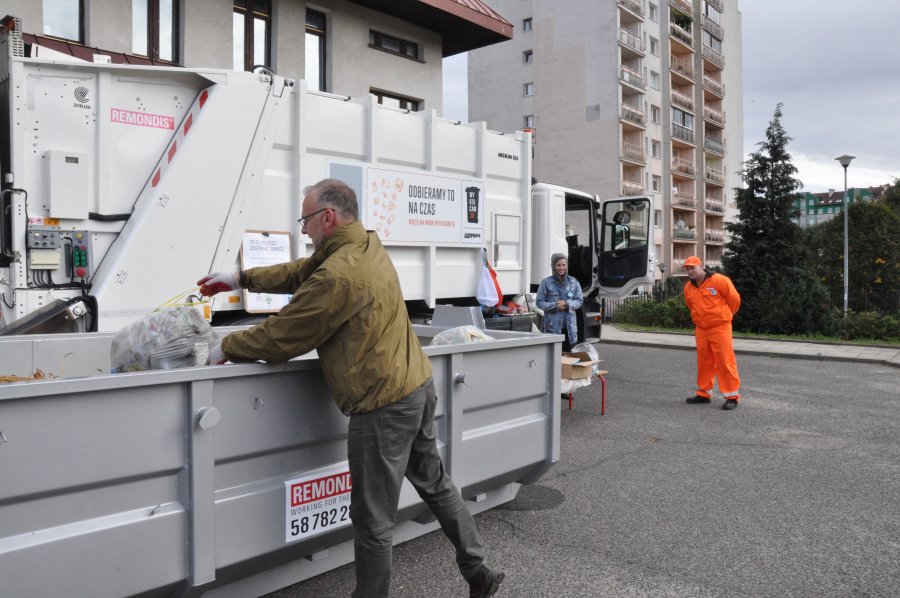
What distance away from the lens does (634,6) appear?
130 ft

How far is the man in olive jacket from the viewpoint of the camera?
8.52 ft

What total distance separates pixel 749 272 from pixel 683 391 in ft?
34.9

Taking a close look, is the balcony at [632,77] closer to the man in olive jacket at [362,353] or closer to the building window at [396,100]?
the building window at [396,100]

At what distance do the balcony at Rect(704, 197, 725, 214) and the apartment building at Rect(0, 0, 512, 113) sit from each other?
1441 inches

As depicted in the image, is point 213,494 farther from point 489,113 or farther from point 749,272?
point 489,113

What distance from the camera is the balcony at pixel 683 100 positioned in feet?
145

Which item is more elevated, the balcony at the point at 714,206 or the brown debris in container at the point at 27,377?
the balcony at the point at 714,206

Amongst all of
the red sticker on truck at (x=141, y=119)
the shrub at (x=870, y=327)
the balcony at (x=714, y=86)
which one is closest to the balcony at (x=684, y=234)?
the balcony at (x=714, y=86)

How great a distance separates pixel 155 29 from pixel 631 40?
34.6m

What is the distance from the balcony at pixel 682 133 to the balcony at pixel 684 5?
7320 mm

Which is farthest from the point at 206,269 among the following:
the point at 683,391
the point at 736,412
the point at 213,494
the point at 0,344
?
the point at 683,391

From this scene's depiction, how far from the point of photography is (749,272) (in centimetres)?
1844

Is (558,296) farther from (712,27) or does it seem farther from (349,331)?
(712,27)

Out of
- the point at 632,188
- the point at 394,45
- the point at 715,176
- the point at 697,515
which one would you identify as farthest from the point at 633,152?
the point at 697,515
